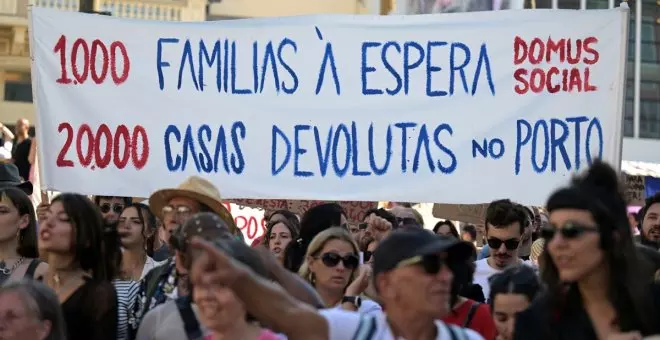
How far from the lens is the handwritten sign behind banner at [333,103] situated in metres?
7.91

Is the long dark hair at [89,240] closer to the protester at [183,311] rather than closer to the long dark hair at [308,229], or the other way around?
the protester at [183,311]

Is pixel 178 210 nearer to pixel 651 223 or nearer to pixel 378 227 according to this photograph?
pixel 378 227

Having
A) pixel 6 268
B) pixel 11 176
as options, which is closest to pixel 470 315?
pixel 6 268

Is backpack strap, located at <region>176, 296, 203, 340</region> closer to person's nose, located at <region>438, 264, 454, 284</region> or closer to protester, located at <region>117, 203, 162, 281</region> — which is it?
person's nose, located at <region>438, 264, 454, 284</region>

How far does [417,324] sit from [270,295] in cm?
52

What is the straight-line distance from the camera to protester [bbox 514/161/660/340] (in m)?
3.84

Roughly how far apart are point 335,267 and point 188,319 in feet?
3.96

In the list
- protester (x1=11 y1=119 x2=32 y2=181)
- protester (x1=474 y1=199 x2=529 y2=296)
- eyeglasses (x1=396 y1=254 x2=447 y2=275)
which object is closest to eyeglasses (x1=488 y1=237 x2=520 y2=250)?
protester (x1=474 y1=199 x2=529 y2=296)

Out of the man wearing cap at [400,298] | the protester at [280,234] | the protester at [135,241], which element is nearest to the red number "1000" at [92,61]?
the protester at [135,241]

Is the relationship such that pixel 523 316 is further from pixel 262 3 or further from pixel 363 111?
pixel 262 3

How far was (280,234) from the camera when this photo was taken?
24.4 ft

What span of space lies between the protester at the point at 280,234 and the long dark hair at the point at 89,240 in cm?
199

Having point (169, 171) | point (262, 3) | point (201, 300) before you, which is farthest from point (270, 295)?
point (262, 3)

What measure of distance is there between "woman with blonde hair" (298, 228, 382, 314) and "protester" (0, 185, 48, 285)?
1302mm
